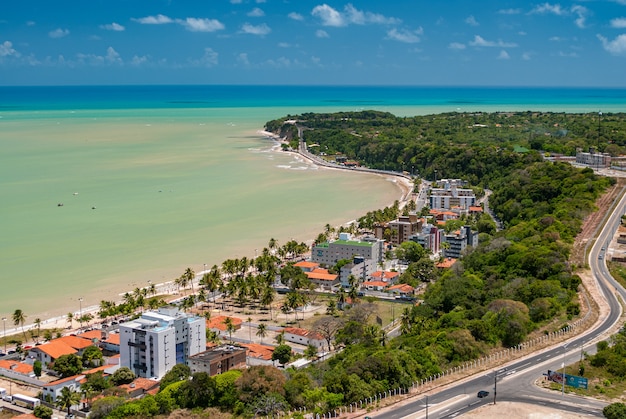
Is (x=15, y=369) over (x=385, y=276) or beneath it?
beneath

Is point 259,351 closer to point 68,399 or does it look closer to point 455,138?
point 68,399

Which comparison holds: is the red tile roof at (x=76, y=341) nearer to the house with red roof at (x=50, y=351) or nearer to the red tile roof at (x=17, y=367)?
the house with red roof at (x=50, y=351)

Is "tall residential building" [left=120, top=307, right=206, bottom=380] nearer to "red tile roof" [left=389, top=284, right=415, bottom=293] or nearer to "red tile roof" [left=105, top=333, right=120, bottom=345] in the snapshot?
"red tile roof" [left=105, top=333, right=120, bottom=345]

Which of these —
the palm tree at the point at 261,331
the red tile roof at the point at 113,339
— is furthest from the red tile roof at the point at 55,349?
the palm tree at the point at 261,331

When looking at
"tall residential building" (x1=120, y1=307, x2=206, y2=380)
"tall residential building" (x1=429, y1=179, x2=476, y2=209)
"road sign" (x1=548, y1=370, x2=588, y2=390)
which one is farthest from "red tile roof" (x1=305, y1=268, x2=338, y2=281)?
"tall residential building" (x1=429, y1=179, x2=476, y2=209)

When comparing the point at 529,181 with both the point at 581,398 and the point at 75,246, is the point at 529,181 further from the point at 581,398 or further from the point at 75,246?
the point at 581,398

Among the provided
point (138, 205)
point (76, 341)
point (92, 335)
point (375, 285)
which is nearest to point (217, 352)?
point (76, 341)

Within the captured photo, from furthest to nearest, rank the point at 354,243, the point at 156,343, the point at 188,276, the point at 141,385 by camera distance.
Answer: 1. the point at 354,243
2. the point at 188,276
3. the point at 156,343
4. the point at 141,385
